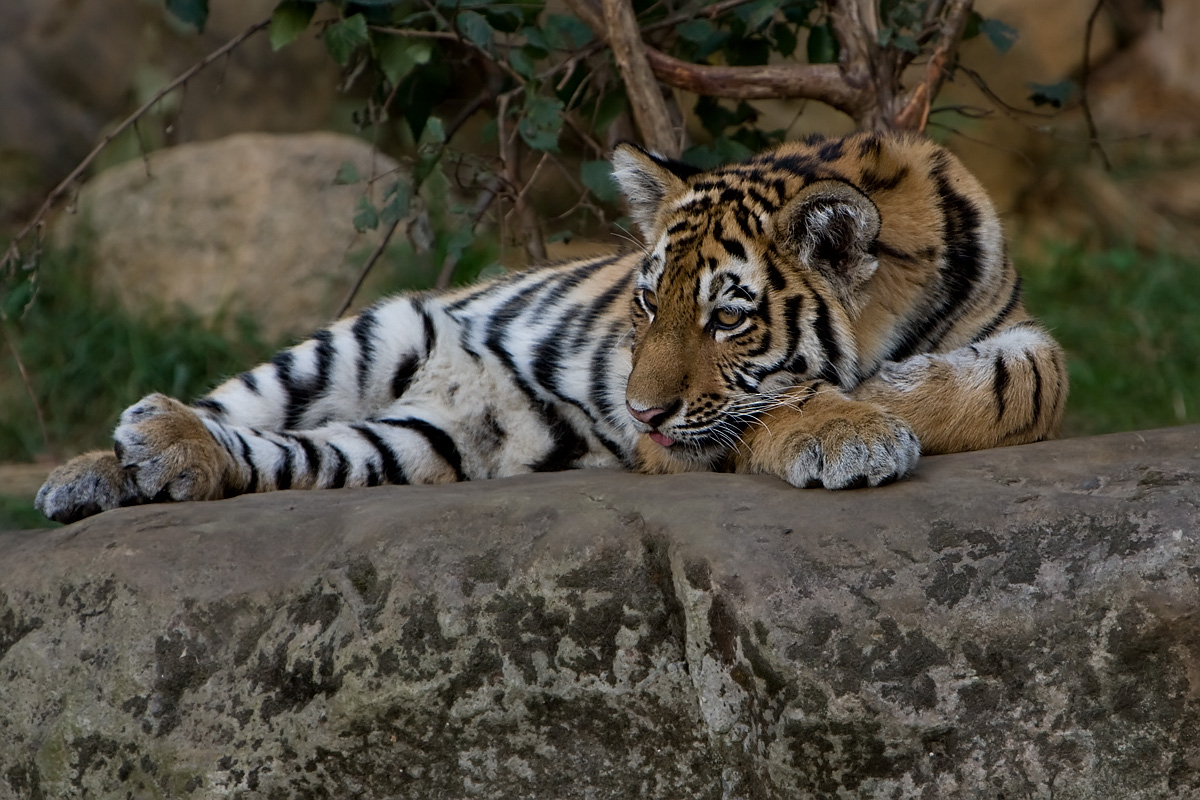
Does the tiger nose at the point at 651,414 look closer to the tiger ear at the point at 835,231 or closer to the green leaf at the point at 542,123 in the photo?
the tiger ear at the point at 835,231

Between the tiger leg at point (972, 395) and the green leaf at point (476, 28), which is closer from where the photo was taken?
the tiger leg at point (972, 395)

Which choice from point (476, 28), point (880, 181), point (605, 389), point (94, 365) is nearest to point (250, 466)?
point (605, 389)

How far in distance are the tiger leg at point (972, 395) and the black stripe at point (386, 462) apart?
3.81ft

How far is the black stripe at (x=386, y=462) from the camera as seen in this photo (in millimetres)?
3174

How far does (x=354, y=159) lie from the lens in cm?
648

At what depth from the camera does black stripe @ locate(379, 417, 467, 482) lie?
128 inches

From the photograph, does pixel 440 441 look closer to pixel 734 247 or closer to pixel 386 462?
pixel 386 462

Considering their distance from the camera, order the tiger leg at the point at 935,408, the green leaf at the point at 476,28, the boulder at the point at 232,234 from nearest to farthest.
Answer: the tiger leg at the point at 935,408
the green leaf at the point at 476,28
the boulder at the point at 232,234

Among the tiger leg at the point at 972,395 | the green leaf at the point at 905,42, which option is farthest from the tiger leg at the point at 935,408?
the green leaf at the point at 905,42

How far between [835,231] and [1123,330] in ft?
14.3

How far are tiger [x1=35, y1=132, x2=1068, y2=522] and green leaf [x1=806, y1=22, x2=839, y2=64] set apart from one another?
94 cm

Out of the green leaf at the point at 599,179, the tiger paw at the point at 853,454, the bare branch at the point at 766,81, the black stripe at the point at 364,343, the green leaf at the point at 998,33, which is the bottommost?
the tiger paw at the point at 853,454

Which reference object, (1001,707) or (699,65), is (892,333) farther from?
(699,65)

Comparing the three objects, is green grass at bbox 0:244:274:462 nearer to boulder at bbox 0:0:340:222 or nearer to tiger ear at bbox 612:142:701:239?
boulder at bbox 0:0:340:222
